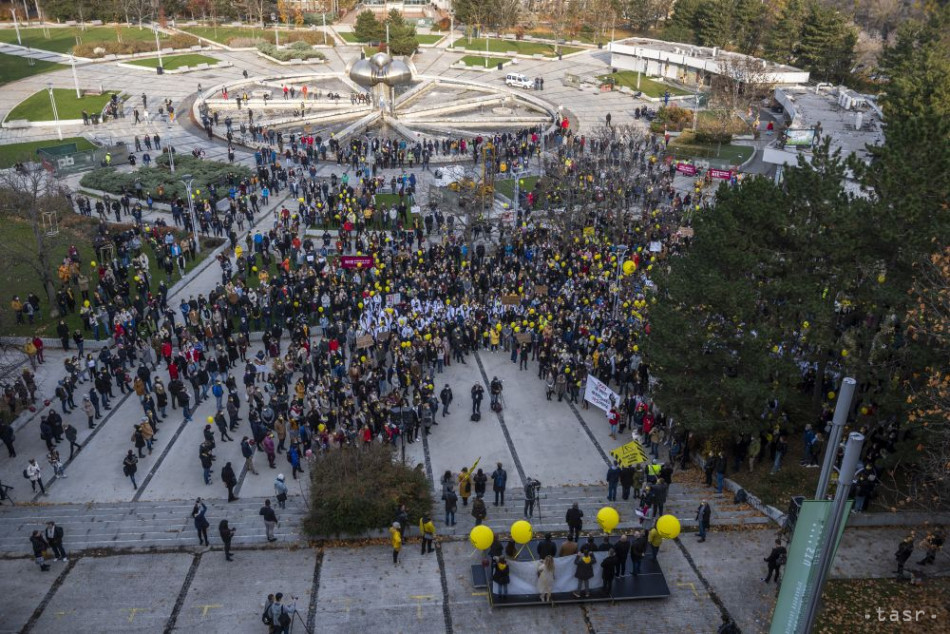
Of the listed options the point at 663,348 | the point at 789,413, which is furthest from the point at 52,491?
the point at 789,413

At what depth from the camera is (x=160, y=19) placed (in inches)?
3536

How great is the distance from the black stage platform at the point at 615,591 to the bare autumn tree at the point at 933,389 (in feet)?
18.0

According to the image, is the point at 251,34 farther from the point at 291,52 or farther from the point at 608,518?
the point at 608,518

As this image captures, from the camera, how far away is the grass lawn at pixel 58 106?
55500 mm

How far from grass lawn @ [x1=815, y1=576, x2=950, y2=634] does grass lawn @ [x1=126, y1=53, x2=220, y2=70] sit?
7142cm

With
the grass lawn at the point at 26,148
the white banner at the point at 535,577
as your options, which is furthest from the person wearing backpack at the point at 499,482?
the grass lawn at the point at 26,148

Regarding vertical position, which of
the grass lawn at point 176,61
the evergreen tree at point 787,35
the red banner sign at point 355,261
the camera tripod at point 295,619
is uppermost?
the evergreen tree at point 787,35

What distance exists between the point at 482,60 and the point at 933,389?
6858 cm

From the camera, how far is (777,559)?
55.3ft

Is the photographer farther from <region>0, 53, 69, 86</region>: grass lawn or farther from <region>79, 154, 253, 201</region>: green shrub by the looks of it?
<region>0, 53, 69, 86</region>: grass lawn

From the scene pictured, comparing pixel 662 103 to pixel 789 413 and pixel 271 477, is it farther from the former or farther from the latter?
pixel 271 477

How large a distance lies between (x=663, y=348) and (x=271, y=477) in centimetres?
1091

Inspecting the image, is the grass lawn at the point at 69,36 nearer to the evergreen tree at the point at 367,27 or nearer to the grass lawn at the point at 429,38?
the evergreen tree at the point at 367,27

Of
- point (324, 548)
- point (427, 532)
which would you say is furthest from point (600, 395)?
point (324, 548)
